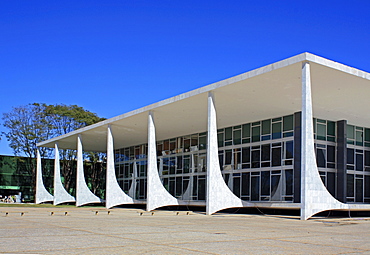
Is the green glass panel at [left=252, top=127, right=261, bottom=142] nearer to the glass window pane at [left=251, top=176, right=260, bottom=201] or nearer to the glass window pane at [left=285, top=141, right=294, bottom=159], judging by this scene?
the glass window pane at [left=251, top=176, right=260, bottom=201]

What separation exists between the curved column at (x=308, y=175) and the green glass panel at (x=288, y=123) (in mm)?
9443

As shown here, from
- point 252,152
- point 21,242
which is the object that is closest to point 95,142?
point 252,152

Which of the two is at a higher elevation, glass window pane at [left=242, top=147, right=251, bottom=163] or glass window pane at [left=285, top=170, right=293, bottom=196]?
glass window pane at [left=242, top=147, right=251, bottom=163]

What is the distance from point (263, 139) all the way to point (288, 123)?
2313 millimetres

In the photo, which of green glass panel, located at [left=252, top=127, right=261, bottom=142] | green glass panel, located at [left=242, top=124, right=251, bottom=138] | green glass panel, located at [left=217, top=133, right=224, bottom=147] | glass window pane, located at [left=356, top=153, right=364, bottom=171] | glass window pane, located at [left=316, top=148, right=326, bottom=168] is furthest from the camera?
green glass panel, located at [left=217, top=133, right=224, bottom=147]

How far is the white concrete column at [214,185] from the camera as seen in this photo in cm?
2255

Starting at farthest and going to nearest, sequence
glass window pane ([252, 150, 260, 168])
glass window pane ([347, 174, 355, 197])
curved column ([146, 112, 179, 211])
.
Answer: glass window pane ([252, 150, 260, 168]) < glass window pane ([347, 174, 355, 197]) < curved column ([146, 112, 179, 211])

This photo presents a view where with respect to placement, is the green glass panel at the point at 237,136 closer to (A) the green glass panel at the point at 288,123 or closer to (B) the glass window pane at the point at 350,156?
(A) the green glass panel at the point at 288,123

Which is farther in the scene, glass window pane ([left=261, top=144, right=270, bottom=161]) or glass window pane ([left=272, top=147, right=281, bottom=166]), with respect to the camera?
glass window pane ([left=261, top=144, right=270, bottom=161])

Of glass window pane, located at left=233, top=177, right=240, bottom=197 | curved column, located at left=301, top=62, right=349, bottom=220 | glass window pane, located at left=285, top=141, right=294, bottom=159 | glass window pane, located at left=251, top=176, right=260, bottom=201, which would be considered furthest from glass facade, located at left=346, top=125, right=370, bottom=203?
curved column, located at left=301, top=62, right=349, bottom=220

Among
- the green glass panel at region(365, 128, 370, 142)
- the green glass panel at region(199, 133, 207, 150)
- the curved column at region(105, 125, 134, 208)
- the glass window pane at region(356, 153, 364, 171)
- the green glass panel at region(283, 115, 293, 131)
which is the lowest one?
the curved column at region(105, 125, 134, 208)

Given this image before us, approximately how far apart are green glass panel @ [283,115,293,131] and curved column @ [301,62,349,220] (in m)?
9.44

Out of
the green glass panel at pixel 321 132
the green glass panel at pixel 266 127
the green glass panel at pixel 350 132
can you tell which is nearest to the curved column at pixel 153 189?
the green glass panel at pixel 266 127

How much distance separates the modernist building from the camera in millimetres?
18641
